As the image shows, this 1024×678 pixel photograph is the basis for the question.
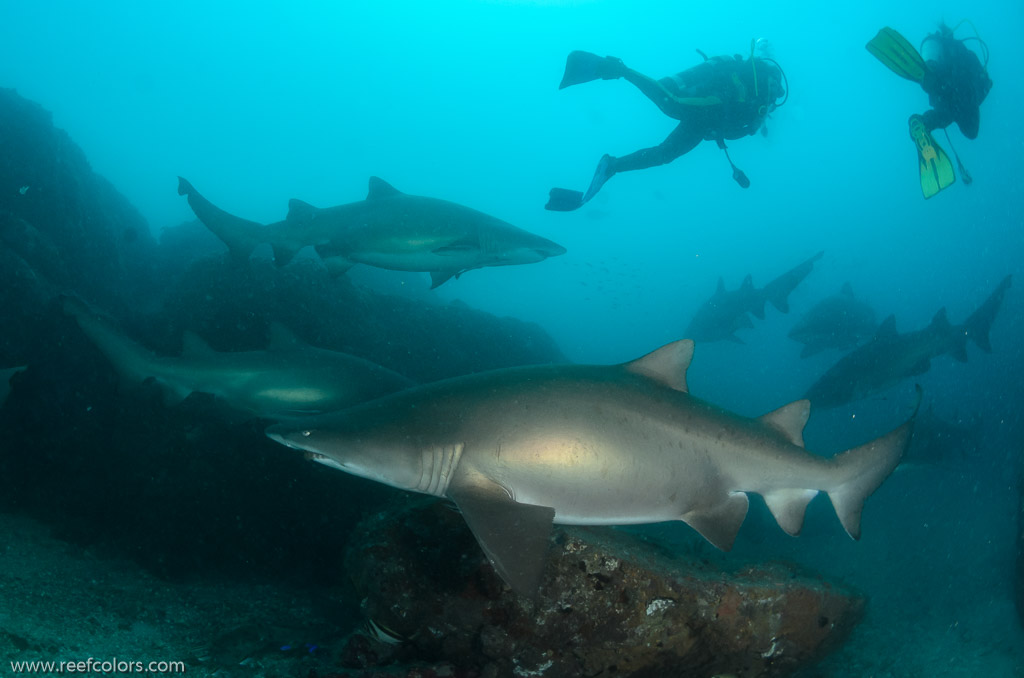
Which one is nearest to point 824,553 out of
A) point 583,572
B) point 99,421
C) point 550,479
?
point 583,572

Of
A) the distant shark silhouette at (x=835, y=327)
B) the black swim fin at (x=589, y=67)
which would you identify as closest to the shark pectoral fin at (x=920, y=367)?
the distant shark silhouette at (x=835, y=327)

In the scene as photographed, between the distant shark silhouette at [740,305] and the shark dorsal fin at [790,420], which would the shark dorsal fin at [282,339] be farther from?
the distant shark silhouette at [740,305]

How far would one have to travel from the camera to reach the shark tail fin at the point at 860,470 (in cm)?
371

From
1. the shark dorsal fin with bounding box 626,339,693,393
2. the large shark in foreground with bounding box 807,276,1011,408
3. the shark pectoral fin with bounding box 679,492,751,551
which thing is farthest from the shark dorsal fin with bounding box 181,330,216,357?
the large shark in foreground with bounding box 807,276,1011,408

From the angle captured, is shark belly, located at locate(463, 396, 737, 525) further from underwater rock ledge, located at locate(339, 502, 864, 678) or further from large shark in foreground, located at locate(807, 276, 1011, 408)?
large shark in foreground, located at locate(807, 276, 1011, 408)

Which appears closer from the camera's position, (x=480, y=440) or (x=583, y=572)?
(x=480, y=440)

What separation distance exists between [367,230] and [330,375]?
2440 mm

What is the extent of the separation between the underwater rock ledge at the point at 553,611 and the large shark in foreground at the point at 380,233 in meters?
4.48

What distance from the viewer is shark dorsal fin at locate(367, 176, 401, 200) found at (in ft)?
25.5

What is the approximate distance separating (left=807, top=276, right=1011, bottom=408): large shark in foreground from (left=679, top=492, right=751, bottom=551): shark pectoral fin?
38.5 ft

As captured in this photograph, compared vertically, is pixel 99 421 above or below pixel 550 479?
below

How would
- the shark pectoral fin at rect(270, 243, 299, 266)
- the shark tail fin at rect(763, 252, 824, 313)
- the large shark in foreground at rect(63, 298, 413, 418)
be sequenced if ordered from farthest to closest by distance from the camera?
the shark tail fin at rect(763, 252, 824, 313) → the shark pectoral fin at rect(270, 243, 299, 266) → the large shark in foreground at rect(63, 298, 413, 418)

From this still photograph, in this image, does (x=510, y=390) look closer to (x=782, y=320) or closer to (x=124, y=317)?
(x=124, y=317)

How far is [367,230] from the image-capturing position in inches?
285
